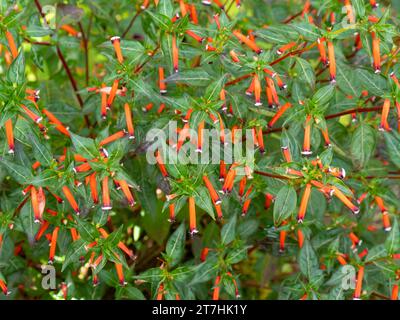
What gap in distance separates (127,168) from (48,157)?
448 mm

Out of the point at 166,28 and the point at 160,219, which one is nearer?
the point at 166,28

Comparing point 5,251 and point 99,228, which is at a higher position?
point 99,228

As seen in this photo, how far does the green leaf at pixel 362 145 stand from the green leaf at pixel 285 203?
39 centimetres

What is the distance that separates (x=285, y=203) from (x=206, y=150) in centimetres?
34

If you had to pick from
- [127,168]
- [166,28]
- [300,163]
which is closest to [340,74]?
[300,163]

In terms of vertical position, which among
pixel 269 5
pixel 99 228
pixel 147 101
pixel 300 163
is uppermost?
pixel 269 5

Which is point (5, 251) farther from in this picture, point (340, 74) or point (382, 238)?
point (382, 238)

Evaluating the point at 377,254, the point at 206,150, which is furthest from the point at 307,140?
the point at 377,254

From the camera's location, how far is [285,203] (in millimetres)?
2104

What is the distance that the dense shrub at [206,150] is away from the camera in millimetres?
2109

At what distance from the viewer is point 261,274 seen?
3.47 metres

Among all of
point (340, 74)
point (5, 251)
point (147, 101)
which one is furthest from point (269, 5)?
point (5, 251)
